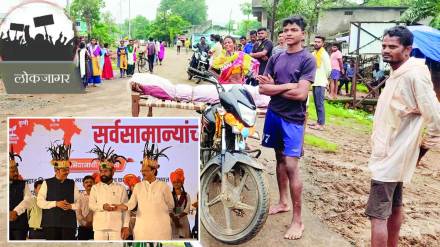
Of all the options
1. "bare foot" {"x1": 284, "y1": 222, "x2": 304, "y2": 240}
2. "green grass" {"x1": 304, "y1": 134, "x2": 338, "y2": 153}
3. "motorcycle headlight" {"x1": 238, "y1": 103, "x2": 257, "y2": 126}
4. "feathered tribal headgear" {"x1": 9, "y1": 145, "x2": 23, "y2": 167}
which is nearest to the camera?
"feathered tribal headgear" {"x1": 9, "y1": 145, "x2": 23, "y2": 167}

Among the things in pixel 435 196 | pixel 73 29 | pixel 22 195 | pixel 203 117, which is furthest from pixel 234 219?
pixel 73 29

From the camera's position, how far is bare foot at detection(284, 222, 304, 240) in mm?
3557

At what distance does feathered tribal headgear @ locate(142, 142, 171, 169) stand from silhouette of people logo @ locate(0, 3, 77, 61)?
15.0 ft

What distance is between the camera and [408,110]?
2725mm

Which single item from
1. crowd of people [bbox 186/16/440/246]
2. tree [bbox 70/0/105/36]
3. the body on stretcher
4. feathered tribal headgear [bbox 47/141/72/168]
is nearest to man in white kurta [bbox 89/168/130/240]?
feathered tribal headgear [bbox 47/141/72/168]

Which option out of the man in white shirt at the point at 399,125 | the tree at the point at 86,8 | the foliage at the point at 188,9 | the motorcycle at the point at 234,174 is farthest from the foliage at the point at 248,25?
the man in white shirt at the point at 399,125

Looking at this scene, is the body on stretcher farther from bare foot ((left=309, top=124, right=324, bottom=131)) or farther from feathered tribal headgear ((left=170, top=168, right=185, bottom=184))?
bare foot ((left=309, top=124, right=324, bottom=131))

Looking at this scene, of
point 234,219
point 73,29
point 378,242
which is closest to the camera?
point 378,242

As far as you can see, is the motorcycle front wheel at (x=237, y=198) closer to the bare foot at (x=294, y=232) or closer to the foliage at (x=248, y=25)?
the bare foot at (x=294, y=232)

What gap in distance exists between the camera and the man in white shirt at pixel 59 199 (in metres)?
2.22

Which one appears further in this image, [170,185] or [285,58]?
[285,58]

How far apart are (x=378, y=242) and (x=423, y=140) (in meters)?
0.71

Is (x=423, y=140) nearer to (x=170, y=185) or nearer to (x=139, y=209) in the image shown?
(x=170, y=185)

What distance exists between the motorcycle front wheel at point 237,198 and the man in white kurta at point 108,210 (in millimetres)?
1010
